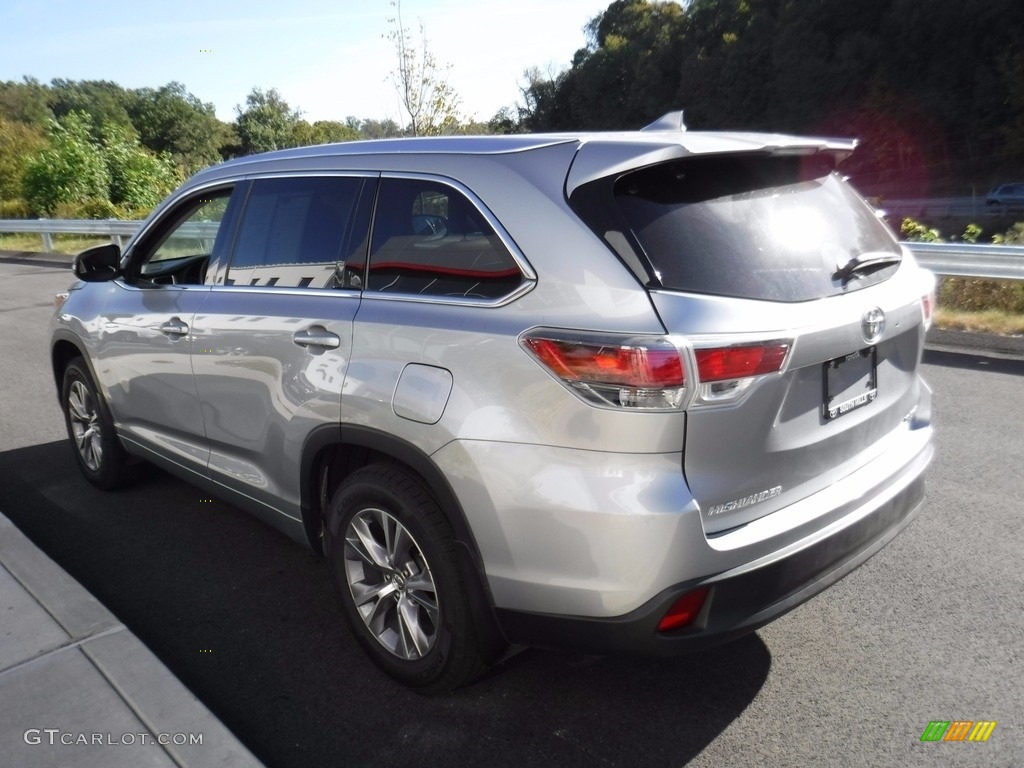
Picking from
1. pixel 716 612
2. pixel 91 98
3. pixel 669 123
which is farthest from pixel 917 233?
pixel 91 98

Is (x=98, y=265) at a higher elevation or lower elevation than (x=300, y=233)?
lower

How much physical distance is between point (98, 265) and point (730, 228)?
3.47 m

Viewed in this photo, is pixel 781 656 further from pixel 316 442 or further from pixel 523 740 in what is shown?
pixel 316 442

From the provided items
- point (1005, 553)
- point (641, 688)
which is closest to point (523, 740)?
point (641, 688)

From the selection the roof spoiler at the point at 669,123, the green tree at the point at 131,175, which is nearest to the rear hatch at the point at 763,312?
the roof spoiler at the point at 669,123

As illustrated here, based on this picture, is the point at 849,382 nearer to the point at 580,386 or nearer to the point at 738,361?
the point at 738,361

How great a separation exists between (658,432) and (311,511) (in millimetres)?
1666

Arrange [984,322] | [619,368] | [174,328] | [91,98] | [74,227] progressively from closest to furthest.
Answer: [619,368]
[174,328]
[984,322]
[74,227]
[91,98]

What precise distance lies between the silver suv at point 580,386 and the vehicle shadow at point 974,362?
4.53 metres

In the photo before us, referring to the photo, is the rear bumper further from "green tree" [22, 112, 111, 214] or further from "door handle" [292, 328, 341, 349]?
"green tree" [22, 112, 111, 214]

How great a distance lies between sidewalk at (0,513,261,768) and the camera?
2781 millimetres

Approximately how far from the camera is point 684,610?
255 cm

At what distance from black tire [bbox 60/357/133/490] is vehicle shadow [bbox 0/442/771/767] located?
0.64 metres

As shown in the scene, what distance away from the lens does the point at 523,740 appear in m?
2.92
